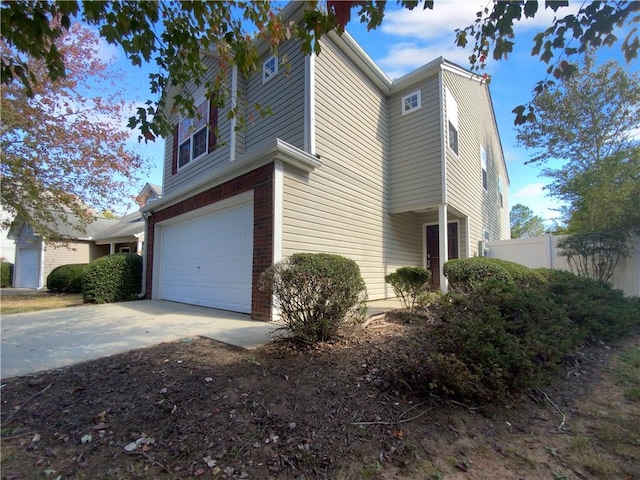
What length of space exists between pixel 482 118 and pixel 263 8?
1241 centimetres

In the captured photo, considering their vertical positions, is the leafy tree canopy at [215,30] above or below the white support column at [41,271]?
above

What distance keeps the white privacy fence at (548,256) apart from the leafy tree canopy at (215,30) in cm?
783

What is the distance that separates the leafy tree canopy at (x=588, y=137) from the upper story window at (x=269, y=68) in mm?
10339

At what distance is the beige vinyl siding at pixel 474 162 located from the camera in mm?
9216

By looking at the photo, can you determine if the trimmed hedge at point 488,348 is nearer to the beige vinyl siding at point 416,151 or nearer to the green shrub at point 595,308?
the green shrub at point 595,308

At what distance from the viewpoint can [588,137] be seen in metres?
14.9

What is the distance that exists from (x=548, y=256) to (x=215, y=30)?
10.8 meters

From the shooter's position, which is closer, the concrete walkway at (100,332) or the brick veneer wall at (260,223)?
the concrete walkway at (100,332)

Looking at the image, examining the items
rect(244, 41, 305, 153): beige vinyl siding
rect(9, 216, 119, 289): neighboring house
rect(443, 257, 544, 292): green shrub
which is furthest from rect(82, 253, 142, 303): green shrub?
rect(9, 216, 119, 289): neighboring house

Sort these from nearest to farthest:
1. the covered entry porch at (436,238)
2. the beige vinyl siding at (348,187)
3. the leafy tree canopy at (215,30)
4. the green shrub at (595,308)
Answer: the leafy tree canopy at (215,30) < the green shrub at (595,308) < the beige vinyl siding at (348,187) < the covered entry porch at (436,238)

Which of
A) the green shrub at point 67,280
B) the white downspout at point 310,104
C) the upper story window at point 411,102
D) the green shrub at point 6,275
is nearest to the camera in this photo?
the white downspout at point 310,104

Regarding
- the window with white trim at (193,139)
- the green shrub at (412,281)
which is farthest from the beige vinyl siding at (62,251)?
the green shrub at (412,281)

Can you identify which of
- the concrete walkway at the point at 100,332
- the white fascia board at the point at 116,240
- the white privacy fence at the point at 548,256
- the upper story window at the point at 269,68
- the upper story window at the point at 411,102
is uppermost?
the upper story window at the point at 269,68

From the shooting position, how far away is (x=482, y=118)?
12930mm
